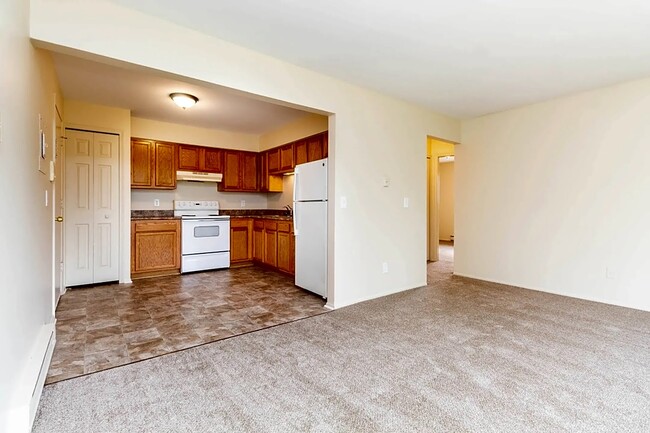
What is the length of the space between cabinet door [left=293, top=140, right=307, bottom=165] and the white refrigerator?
70 centimetres

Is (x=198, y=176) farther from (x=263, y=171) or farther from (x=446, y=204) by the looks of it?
(x=446, y=204)

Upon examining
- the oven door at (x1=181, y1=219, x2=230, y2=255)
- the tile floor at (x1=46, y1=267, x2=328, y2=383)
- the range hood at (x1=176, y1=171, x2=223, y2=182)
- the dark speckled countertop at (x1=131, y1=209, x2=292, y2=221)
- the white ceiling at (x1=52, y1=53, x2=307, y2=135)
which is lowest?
the tile floor at (x1=46, y1=267, x2=328, y2=383)

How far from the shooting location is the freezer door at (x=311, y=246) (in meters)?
3.69

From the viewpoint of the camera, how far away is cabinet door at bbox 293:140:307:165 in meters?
4.72

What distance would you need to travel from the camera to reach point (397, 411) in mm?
1660

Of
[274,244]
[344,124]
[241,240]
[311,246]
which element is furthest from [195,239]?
[344,124]

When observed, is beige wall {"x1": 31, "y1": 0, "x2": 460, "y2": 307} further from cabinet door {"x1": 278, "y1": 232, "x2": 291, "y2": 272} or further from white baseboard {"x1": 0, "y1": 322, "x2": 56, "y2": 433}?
white baseboard {"x1": 0, "y1": 322, "x2": 56, "y2": 433}

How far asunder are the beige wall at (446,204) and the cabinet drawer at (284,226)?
674 cm

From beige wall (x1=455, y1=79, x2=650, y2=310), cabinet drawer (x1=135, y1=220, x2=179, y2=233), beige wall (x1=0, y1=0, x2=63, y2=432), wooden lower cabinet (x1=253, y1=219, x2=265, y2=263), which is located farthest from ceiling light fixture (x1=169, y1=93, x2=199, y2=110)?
beige wall (x1=455, y1=79, x2=650, y2=310)

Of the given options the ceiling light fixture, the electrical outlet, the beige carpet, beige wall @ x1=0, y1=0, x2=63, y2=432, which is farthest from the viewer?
the ceiling light fixture

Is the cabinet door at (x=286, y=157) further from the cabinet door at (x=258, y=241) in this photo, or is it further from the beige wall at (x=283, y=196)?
the cabinet door at (x=258, y=241)

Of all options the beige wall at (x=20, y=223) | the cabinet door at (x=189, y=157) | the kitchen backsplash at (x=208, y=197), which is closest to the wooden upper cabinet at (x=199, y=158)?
the cabinet door at (x=189, y=157)

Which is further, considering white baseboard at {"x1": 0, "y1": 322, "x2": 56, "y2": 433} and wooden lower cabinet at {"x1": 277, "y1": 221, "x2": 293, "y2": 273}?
wooden lower cabinet at {"x1": 277, "y1": 221, "x2": 293, "y2": 273}

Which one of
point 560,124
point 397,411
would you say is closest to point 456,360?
point 397,411
